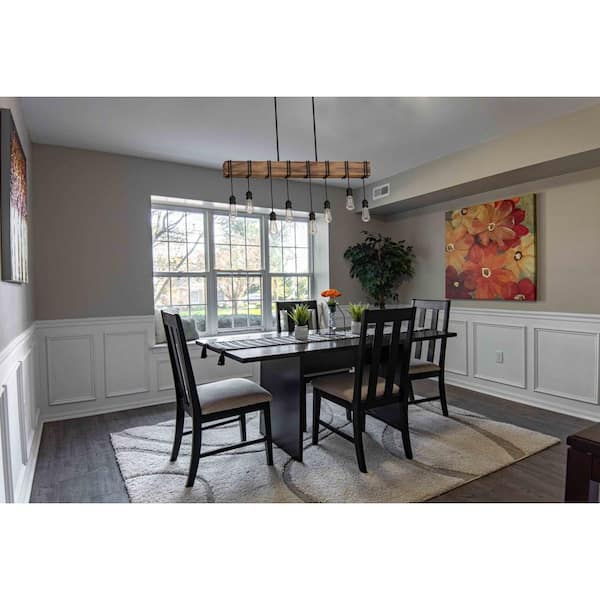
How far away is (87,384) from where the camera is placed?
3.62 metres

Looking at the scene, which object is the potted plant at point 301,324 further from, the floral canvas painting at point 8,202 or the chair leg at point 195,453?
the floral canvas painting at point 8,202

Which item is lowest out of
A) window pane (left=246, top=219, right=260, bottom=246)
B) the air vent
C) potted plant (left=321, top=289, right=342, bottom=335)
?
potted plant (left=321, top=289, right=342, bottom=335)

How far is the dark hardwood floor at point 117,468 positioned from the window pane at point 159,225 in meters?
1.80

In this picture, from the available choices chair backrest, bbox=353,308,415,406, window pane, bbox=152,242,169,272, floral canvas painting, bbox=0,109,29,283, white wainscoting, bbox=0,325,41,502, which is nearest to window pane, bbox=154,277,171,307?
window pane, bbox=152,242,169,272

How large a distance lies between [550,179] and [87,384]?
473 centimetres

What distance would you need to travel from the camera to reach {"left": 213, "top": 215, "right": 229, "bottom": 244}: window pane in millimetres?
4535

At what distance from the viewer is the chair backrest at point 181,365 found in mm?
2158

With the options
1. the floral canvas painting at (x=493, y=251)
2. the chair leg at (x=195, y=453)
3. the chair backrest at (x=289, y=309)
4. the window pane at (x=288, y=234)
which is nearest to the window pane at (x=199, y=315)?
the chair backrest at (x=289, y=309)

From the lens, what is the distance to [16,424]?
210 centimetres

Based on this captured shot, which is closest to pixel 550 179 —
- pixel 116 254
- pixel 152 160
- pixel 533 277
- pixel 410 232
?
pixel 533 277

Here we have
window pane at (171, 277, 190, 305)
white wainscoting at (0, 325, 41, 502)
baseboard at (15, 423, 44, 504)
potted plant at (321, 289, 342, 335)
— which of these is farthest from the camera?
window pane at (171, 277, 190, 305)

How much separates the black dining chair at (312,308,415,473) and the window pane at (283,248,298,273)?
8.35 ft

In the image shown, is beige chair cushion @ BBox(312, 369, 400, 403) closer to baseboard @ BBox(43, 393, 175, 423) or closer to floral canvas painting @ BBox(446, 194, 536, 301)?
baseboard @ BBox(43, 393, 175, 423)
